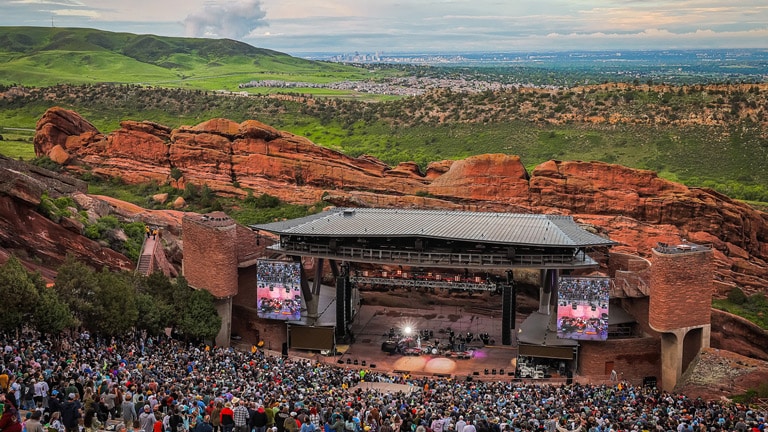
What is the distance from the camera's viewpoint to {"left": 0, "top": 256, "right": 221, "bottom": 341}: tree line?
32.8m

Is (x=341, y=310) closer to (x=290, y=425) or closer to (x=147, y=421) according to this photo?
(x=290, y=425)

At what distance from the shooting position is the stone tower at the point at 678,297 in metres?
43.6

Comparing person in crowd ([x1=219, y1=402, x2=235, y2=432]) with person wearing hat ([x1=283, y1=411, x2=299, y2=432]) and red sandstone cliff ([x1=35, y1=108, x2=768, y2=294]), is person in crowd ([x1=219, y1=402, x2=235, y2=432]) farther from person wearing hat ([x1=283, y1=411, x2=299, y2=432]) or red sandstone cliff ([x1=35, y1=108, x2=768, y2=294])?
red sandstone cliff ([x1=35, y1=108, x2=768, y2=294])

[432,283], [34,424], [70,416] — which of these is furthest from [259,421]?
[432,283]

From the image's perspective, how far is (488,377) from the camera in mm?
44531

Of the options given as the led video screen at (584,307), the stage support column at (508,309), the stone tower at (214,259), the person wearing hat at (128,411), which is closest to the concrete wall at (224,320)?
the stone tower at (214,259)

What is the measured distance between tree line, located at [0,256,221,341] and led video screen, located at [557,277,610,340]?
19.5m

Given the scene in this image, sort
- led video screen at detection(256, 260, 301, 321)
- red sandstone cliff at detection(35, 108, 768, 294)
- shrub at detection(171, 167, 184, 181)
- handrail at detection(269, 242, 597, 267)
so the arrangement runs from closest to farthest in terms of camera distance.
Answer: handrail at detection(269, 242, 597, 267) < led video screen at detection(256, 260, 301, 321) < red sandstone cliff at detection(35, 108, 768, 294) < shrub at detection(171, 167, 184, 181)

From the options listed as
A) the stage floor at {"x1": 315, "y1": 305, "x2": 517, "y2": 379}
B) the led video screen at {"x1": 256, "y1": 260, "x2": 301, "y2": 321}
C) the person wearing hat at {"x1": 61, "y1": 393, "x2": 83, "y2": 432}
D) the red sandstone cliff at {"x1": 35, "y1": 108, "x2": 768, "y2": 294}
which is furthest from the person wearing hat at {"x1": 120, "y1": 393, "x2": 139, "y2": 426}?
the red sandstone cliff at {"x1": 35, "y1": 108, "x2": 768, "y2": 294}

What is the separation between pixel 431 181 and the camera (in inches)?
2783

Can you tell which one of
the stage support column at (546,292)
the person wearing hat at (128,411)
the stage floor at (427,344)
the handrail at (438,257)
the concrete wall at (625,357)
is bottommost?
the stage floor at (427,344)

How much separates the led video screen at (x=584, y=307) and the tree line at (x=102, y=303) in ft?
63.9

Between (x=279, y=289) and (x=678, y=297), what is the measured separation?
72.4ft

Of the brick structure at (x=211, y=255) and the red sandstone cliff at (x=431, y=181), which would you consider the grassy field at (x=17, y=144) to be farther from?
the brick structure at (x=211, y=255)
